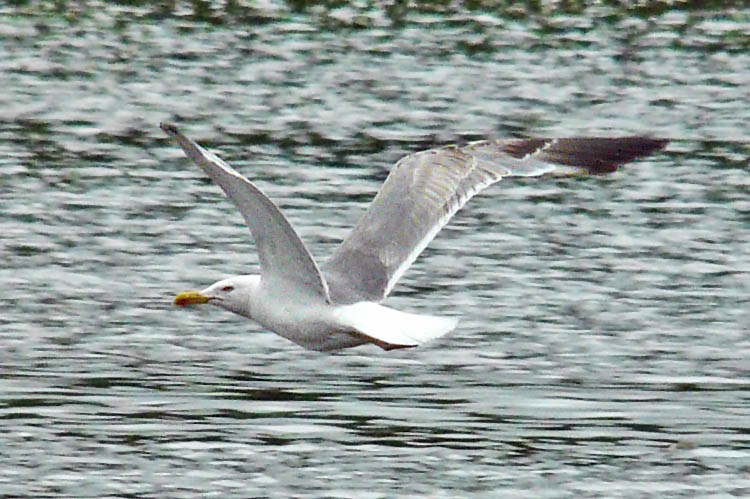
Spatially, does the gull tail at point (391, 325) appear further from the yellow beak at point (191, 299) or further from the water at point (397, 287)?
the water at point (397, 287)

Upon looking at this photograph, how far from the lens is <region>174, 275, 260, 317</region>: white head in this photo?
388 inches

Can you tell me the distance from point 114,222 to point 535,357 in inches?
181

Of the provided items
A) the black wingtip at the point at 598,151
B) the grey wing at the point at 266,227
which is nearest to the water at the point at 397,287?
the grey wing at the point at 266,227

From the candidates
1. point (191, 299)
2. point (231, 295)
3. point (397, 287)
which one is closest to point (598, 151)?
point (231, 295)

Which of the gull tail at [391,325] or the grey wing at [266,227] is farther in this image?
the gull tail at [391,325]

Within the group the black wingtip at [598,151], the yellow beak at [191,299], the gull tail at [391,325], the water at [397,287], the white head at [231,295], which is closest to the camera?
the gull tail at [391,325]

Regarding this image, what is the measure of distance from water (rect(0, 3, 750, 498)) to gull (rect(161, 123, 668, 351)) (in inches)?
36.8

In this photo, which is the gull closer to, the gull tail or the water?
the gull tail

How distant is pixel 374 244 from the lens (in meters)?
10.2

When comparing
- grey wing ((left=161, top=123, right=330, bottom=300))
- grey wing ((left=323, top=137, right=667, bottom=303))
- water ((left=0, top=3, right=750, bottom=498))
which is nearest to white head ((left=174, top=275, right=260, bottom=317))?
grey wing ((left=161, top=123, right=330, bottom=300))

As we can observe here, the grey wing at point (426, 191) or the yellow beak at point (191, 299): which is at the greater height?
the grey wing at point (426, 191)

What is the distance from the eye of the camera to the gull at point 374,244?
9.12m

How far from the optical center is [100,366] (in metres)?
12.1

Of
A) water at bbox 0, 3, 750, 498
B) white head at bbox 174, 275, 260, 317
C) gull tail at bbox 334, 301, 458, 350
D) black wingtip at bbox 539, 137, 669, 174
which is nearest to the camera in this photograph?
gull tail at bbox 334, 301, 458, 350
